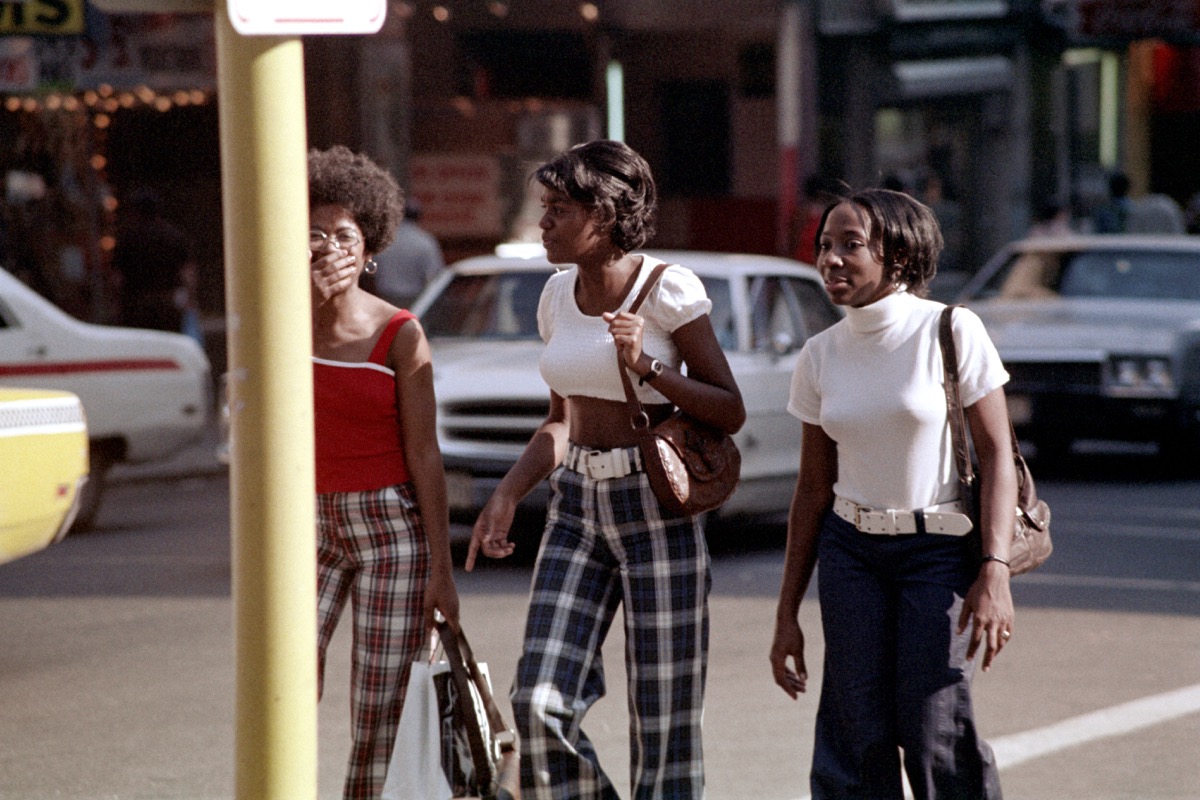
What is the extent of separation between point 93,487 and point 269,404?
8.43m

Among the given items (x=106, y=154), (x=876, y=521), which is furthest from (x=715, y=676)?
(x=106, y=154)

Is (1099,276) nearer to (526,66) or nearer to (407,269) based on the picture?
(407,269)

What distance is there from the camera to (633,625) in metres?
4.34

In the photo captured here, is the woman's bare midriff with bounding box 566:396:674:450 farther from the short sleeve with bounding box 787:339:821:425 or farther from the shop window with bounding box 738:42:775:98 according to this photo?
the shop window with bounding box 738:42:775:98

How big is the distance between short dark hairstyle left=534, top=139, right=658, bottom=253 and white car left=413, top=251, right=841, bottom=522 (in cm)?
491

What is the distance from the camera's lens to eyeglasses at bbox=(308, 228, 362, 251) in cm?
445

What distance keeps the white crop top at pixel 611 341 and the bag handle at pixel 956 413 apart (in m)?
0.56

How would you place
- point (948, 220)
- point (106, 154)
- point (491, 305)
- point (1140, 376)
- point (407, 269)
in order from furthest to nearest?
point (948, 220)
point (106, 154)
point (407, 269)
point (1140, 376)
point (491, 305)

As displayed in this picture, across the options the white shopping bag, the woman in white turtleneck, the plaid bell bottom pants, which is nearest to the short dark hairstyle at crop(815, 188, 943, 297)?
the woman in white turtleneck

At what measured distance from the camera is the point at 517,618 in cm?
840

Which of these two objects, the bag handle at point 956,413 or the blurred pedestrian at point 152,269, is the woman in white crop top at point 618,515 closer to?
the bag handle at point 956,413

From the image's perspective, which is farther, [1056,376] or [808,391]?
[1056,376]

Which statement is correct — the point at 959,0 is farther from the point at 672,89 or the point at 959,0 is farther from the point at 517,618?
the point at 517,618

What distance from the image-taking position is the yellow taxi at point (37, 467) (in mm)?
6824
